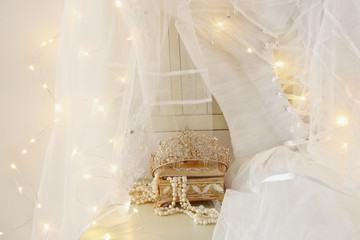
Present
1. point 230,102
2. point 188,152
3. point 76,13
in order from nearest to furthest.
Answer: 1. point 76,13
2. point 188,152
3. point 230,102

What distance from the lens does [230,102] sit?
1.08 meters

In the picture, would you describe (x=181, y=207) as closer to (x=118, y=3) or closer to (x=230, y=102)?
(x=230, y=102)

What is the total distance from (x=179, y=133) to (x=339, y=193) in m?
0.49

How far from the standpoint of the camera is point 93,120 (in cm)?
89

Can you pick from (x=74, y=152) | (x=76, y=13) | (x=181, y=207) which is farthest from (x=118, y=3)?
(x=181, y=207)

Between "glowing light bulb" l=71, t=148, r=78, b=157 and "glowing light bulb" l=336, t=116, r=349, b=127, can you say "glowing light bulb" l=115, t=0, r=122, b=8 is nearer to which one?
"glowing light bulb" l=71, t=148, r=78, b=157

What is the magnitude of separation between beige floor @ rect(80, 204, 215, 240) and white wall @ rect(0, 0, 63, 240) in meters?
0.42

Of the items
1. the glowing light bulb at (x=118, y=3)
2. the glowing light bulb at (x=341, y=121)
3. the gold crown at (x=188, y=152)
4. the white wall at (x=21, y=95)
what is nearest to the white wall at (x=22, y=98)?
the white wall at (x=21, y=95)

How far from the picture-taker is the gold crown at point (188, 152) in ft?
3.15

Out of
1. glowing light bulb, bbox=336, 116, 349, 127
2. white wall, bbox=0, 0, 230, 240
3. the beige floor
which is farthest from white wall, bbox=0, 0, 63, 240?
Answer: glowing light bulb, bbox=336, 116, 349, 127

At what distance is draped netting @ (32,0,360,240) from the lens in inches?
28.6

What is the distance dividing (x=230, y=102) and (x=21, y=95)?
74cm

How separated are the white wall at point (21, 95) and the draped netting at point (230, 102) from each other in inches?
9.9

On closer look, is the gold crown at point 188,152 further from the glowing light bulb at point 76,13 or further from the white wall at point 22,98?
the glowing light bulb at point 76,13
